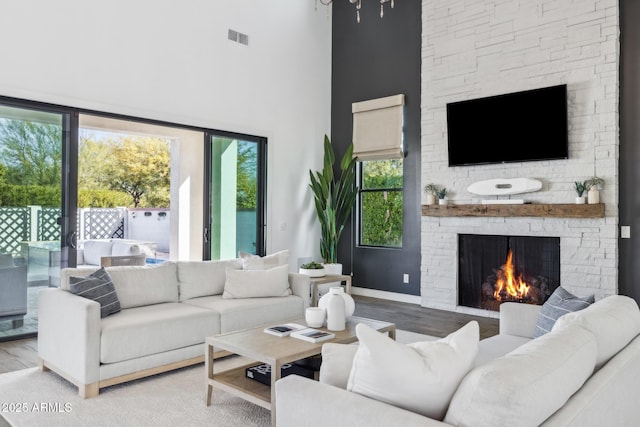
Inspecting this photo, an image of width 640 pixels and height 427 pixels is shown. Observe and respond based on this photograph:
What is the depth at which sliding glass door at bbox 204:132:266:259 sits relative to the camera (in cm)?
618

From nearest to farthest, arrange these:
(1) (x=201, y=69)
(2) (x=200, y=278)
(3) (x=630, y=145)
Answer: (2) (x=200, y=278), (3) (x=630, y=145), (1) (x=201, y=69)

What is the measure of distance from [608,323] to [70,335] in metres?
3.06

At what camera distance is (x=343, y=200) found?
6996mm

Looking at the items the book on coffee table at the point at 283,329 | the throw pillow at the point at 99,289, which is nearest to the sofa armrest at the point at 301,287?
the book on coffee table at the point at 283,329

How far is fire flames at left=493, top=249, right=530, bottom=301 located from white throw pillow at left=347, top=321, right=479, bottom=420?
430 centimetres

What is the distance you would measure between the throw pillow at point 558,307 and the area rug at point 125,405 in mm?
1626

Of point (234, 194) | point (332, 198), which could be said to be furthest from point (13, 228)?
point (332, 198)

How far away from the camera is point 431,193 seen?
6.14m

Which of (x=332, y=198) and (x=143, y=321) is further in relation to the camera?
(x=332, y=198)

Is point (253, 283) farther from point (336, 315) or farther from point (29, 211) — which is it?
point (29, 211)

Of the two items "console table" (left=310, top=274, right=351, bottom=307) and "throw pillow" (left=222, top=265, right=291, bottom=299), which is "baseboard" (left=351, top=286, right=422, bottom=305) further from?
"throw pillow" (left=222, top=265, right=291, bottom=299)

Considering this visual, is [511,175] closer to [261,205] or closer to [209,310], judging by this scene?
[261,205]

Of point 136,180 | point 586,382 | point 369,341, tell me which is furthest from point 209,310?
point 136,180

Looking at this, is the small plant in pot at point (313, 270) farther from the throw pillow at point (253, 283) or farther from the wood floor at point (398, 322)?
the throw pillow at point (253, 283)
